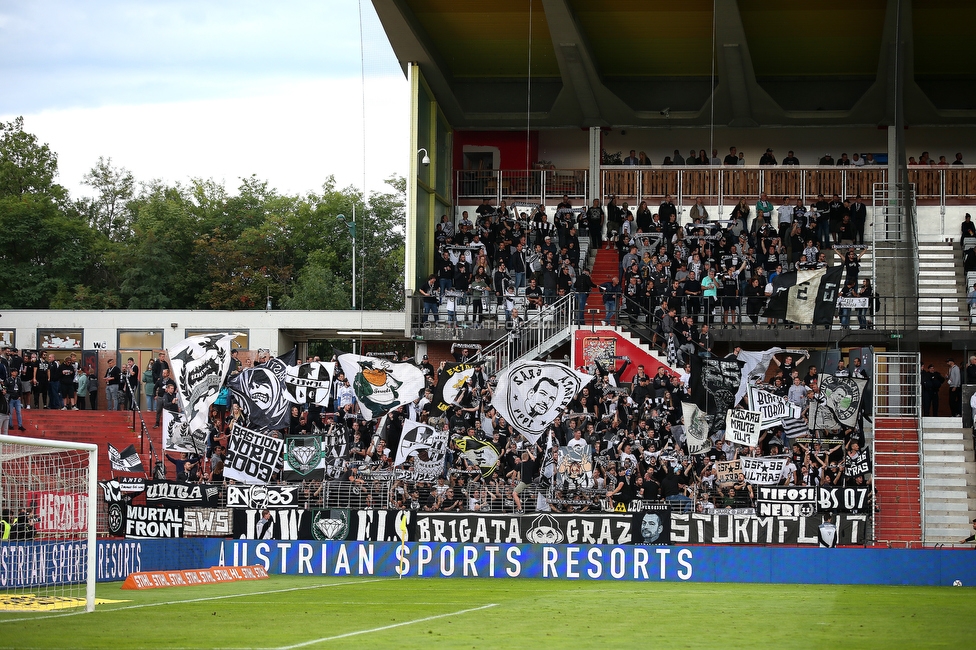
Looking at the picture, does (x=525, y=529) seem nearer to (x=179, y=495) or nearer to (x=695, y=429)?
(x=695, y=429)

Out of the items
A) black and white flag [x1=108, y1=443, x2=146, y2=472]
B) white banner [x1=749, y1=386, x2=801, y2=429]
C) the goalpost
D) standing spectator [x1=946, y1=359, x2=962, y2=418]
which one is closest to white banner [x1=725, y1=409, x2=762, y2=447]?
white banner [x1=749, y1=386, x2=801, y2=429]

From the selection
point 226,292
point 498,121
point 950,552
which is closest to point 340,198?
point 226,292

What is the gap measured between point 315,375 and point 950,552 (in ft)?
49.1

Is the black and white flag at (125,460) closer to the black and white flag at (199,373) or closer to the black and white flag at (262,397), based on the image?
the black and white flag at (199,373)

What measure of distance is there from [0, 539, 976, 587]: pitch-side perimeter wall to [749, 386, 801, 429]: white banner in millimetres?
3926

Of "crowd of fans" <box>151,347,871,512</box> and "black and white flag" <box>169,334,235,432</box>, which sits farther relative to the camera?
"black and white flag" <box>169,334,235,432</box>

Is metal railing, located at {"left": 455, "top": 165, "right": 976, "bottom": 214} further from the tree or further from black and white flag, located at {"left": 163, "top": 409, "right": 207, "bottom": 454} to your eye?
the tree

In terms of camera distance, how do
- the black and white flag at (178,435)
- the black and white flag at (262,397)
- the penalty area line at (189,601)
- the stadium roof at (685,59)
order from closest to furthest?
the penalty area line at (189,601)
the black and white flag at (178,435)
the black and white flag at (262,397)
the stadium roof at (685,59)

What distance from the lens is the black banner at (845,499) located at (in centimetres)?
2420

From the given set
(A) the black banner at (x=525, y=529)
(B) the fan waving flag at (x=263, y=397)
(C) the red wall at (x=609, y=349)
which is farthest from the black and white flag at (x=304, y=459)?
(C) the red wall at (x=609, y=349)

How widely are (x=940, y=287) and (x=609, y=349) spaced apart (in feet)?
37.0

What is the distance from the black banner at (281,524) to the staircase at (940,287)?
1905 cm

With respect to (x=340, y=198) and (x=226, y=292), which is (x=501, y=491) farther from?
(x=340, y=198)

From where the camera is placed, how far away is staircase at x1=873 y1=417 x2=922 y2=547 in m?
26.3
